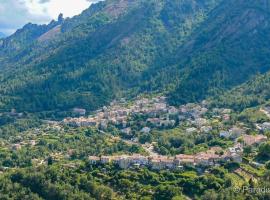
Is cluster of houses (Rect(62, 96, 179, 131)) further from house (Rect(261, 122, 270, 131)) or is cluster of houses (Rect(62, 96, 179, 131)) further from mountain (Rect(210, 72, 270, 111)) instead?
house (Rect(261, 122, 270, 131))

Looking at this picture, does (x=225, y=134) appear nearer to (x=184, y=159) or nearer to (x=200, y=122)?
(x=200, y=122)

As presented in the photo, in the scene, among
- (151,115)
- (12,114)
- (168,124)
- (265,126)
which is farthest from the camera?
(12,114)

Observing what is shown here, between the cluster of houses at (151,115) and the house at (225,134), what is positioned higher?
the cluster of houses at (151,115)

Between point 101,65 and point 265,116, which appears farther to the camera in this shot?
point 101,65

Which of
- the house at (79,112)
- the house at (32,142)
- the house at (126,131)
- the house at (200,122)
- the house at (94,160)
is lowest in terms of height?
the house at (32,142)

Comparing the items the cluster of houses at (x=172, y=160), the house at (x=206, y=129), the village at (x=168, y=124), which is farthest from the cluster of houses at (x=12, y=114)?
the cluster of houses at (x=172, y=160)

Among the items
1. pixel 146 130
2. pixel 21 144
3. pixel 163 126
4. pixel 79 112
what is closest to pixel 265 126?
pixel 163 126

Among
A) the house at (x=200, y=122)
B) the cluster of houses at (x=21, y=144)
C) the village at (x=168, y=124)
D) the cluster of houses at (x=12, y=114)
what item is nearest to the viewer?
the village at (x=168, y=124)

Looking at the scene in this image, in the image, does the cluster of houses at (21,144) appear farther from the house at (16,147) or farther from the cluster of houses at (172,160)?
the cluster of houses at (172,160)

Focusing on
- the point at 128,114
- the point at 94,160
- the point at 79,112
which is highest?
the point at 79,112

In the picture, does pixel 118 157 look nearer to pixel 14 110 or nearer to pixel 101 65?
pixel 14 110

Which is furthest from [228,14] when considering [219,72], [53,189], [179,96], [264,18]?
[53,189]
